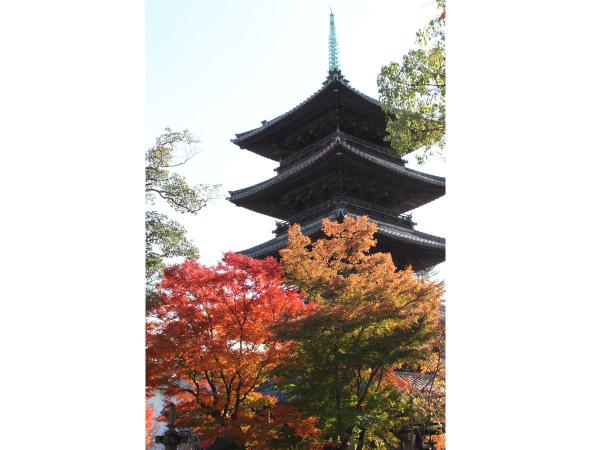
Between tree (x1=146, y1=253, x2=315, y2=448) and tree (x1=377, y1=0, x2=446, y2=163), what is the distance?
4.77 ft

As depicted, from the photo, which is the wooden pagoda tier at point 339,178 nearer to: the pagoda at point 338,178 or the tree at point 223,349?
the pagoda at point 338,178

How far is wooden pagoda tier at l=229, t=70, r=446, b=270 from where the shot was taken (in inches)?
268

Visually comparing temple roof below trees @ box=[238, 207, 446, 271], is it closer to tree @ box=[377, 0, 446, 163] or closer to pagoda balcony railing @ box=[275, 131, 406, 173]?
pagoda balcony railing @ box=[275, 131, 406, 173]

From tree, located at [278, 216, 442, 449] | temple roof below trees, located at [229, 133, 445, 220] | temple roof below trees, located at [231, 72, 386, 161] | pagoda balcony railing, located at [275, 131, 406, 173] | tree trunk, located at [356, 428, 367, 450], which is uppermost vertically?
temple roof below trees, located at [231, 72, 386, 161]

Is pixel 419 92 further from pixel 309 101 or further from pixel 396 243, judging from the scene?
pixel 309 101

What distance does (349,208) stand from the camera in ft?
22.2

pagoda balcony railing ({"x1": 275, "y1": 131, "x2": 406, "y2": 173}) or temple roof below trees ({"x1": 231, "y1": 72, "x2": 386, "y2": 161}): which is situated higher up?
temple roof below trees ({"x1": 231, "y1": 72, "x2": 386, "y2": 161})

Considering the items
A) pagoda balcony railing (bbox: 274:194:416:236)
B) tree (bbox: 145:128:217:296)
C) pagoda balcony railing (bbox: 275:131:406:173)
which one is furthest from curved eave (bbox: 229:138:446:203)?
tree (bbox: 145:128:217:296)

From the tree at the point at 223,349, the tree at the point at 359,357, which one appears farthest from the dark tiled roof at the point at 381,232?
the tree at the point at 359,357

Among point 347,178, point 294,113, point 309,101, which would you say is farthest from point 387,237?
point 294,113

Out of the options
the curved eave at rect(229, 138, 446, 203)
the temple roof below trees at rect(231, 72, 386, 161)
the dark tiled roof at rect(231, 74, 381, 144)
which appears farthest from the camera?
the temple roof below trees at rect(231, 72, 386, 161)

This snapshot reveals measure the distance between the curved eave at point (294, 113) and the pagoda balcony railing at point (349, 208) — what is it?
4.69ft

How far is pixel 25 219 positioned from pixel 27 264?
0.23 m
